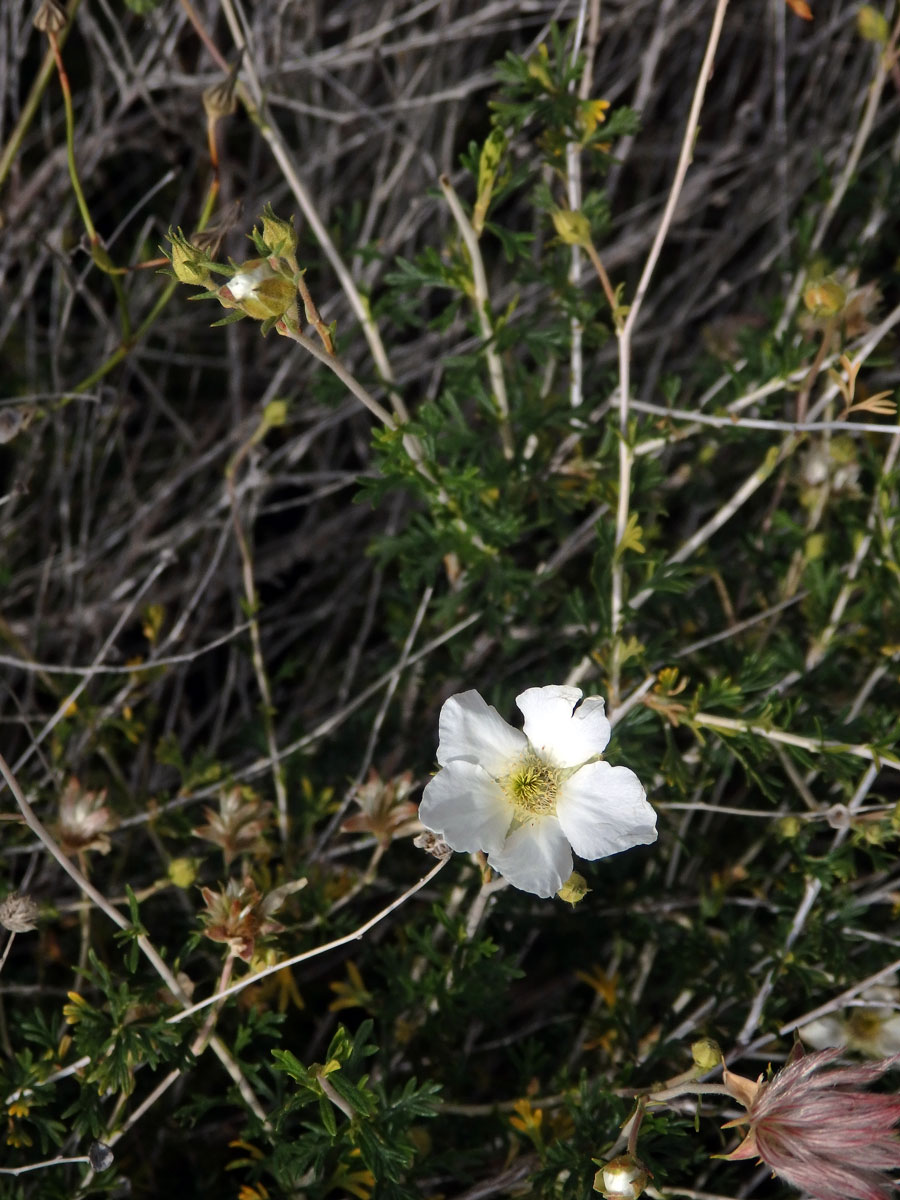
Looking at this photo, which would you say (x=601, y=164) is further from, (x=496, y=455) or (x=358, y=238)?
(x=358, y=238)

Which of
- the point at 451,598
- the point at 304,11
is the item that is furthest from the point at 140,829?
the point at 304,11

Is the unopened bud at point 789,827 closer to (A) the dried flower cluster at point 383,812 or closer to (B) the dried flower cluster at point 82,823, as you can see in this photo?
(A) the dried flower cluster at point 383,812

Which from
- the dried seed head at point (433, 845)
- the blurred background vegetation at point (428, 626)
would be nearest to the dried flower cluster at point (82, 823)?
the blurred background vegetation at point (428, 626)

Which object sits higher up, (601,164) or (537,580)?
(601,164)

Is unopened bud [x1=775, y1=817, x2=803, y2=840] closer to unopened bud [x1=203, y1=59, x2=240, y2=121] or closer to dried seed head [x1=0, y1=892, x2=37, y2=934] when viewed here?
dried seed head [x1=0, y1=892, x2=37, y2=934]

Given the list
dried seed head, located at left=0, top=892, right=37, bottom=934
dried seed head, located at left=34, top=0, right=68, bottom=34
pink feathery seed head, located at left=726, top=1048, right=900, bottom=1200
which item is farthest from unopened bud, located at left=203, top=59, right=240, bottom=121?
pink feathery seed head, located at left=726, top=1048, right=900, bottom=1200

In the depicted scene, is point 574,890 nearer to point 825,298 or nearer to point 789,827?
point 789,827
